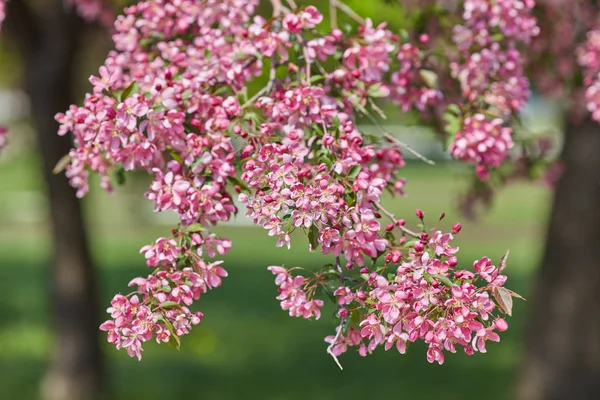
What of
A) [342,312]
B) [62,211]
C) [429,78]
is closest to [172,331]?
[342,312]

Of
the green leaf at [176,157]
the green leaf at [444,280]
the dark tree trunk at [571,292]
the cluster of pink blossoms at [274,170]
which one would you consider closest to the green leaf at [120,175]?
the cluster of pink blossoms at [274,170]

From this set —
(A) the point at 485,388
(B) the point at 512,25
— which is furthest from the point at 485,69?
(A) the point at 485,388

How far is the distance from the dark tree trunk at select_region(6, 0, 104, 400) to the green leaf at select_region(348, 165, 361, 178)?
641cm

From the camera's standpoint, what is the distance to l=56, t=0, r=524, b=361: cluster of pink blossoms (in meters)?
3.03

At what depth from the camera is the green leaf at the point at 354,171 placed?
3289 millimetres

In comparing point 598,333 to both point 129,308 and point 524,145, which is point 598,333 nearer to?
point 524,145

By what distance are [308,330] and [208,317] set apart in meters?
1.85

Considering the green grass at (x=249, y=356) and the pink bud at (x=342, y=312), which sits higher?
the pink bud at (x=342, y=312)

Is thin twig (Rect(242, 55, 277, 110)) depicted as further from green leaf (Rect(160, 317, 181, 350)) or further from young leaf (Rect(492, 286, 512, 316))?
young leaf (Rect(492, 286, 512, 316))

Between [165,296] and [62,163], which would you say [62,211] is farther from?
[165,296]

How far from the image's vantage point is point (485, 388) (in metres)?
12.2

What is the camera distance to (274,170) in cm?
309

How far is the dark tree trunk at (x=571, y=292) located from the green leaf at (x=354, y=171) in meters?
5.72

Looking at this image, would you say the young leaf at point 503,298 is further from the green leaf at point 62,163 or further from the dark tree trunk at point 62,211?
the dark tree trunk at point 62,211
